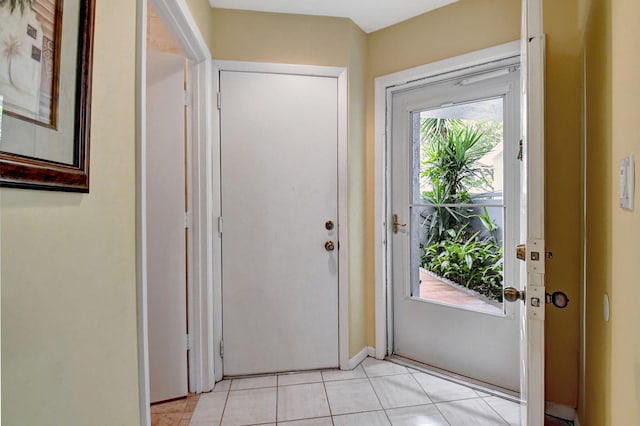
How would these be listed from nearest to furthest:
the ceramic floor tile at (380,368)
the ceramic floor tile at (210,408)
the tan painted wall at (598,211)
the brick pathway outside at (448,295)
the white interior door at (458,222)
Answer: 1. the tan painted wall at (598,211)
2. the ceramic floor tile at (210,408)
3. the white interior door at (458,222)
4. the brick pathway outside at (448,295)
5. the ceramic floor tile at (380,368)

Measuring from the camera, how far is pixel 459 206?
213cm

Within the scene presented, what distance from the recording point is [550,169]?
65.3 inches

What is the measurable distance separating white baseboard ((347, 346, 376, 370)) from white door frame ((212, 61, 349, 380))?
1.6 inches

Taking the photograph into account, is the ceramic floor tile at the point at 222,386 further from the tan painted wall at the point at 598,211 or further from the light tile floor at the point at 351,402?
the tan painted wall at the point at 598,211

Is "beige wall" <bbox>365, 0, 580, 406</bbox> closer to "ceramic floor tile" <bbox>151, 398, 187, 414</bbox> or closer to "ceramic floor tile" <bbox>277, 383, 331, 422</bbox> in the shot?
"ceramic floor tile" <bbox>277, 383, 331, 422</bbox>

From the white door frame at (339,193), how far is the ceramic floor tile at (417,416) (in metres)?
0.51

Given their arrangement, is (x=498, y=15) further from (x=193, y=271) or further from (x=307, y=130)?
(x=193, y=271)

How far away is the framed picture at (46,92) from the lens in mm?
592

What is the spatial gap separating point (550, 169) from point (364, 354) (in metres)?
1.68

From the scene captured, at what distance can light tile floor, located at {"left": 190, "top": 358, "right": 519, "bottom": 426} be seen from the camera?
1.70 m
